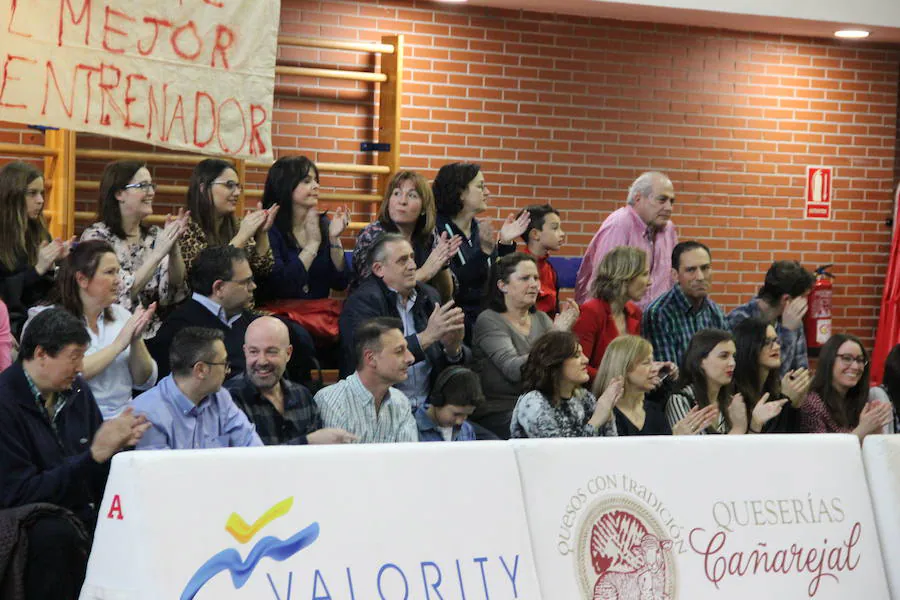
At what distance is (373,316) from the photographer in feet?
17.8

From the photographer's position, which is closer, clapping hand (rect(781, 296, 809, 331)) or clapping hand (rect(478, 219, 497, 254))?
clapping hand (rect(478, 219, 497, 254))

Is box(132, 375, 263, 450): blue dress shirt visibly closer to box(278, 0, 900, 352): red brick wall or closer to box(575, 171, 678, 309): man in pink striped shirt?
box(575, 171, 678, 309): man in pink striped shirt

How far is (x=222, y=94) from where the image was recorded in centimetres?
500

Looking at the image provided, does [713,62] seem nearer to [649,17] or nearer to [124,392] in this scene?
[649,17]

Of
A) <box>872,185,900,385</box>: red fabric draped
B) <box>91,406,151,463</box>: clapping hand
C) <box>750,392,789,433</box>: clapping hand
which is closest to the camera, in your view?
<box>91,406,151,463</box>: clapping hand

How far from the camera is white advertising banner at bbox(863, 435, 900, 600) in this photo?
12.9 ft

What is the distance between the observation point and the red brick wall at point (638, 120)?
25.6 feet

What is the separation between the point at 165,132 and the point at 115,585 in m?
2.29

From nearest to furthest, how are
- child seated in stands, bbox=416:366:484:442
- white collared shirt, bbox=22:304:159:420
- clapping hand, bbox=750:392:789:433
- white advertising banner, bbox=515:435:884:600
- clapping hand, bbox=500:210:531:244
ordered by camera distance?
white advertising banner, bbox=515:435:884:600 < white collared shirt, bbox=22:304:159:420 < child seated in stands, bbox=416:366:484:442 < clapping hand, bbox=750:392:789:433 < clapping hand, bbox=500:210:531:244

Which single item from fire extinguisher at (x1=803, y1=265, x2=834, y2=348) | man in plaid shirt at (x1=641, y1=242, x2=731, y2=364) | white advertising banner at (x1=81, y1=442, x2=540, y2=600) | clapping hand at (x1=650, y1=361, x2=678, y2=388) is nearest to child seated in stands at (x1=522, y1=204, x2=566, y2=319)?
man in plaid shirt at (x1=641, y1=242, x2=731, y2=364)

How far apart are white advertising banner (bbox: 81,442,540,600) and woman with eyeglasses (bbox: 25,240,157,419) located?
1.63 meters

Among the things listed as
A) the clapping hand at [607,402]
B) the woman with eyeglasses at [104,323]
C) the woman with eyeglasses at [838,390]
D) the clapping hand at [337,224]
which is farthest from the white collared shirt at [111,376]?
the woman with eyeglasses at [838,390]

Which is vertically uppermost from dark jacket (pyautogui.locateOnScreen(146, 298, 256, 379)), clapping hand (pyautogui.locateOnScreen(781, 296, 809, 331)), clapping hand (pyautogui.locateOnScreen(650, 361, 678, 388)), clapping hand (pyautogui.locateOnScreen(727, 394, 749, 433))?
clapping hand (pyautogui.locateOnScreen(781, 296, 809, 331))

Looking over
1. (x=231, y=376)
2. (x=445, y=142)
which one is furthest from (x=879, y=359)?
(x=231, y=376)
